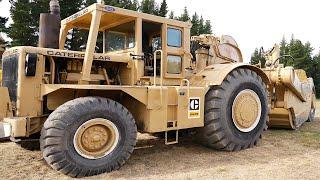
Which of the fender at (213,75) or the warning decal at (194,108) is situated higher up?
the fender at (213,75)

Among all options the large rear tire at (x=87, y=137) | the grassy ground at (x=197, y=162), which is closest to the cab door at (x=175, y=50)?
the grassy ground at (x=197, y=162)

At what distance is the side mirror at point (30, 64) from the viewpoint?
5479mm

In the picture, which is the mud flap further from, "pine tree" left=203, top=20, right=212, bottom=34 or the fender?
"pine tree" left=203, top=20, right=212, bottom=34

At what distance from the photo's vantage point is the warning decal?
6438 millimetres

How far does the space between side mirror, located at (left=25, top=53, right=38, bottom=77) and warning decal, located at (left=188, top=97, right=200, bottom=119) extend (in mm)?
2652

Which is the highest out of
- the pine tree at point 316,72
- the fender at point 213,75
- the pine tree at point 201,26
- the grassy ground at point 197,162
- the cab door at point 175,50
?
the pine tree at point 201,26

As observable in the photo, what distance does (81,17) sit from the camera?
21.5 ft

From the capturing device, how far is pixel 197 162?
608cm

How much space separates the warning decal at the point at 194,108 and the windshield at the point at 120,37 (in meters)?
1.44

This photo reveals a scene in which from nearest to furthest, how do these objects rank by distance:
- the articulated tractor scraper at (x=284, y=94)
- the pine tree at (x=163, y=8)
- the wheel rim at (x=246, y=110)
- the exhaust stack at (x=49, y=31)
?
the exhaust stack at (x=49, y=31), the wheel rim at (x=246, y=110), the articulated tractor scraper at (x=284, y=94), the pine tree at (x=163, y=8)

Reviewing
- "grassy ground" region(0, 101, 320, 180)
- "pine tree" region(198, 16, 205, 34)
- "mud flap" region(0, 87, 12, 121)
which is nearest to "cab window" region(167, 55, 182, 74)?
"grassy ground" region(0, 101, 320, 180)

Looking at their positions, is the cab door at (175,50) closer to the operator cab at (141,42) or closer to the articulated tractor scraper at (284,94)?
the operator cab at (141,42)

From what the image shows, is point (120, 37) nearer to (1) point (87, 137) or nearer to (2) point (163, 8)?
(1) point (87, 137)

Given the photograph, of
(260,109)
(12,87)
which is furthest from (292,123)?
(12,87)
